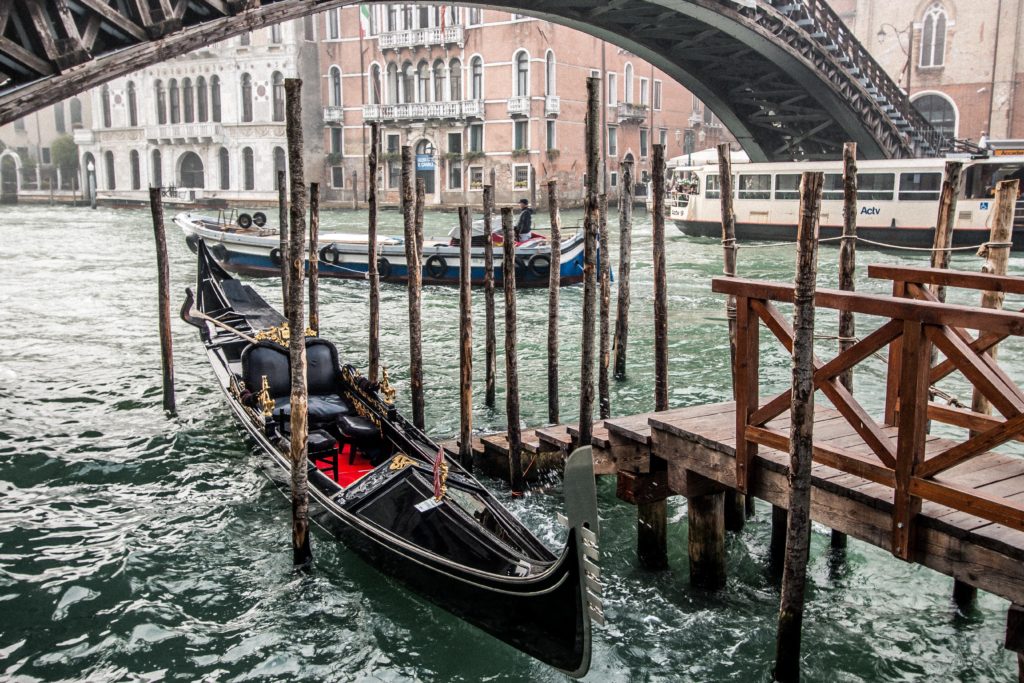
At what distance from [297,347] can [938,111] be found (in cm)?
2366

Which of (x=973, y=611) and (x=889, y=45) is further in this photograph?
(x=889, y=45)

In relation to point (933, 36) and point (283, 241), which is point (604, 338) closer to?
point (283, 241)

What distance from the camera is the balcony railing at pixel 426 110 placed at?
2683 centimetres

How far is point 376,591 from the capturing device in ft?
13.9

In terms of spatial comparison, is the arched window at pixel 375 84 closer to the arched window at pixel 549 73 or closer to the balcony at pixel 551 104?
the arched window at pixel 549 73

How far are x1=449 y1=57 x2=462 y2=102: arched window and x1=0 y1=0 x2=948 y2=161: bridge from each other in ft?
37.9

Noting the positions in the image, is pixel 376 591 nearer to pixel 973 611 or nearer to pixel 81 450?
pixel 973 611

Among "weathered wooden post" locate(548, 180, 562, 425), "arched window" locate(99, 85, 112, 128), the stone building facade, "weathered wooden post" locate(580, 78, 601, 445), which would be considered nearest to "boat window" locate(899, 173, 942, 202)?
the stone building facade

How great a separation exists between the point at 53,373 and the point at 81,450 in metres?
2.66

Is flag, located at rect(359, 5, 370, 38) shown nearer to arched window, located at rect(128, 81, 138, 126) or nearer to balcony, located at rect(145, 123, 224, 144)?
balcony, located at rect(145, 123, 224, 144)

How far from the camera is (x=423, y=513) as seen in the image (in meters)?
4.06

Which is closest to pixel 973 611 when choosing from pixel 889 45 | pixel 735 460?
pixel 735 460

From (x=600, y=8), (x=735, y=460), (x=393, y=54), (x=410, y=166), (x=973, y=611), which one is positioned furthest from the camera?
(x=393, y=54)

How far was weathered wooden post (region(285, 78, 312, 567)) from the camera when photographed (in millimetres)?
4227
